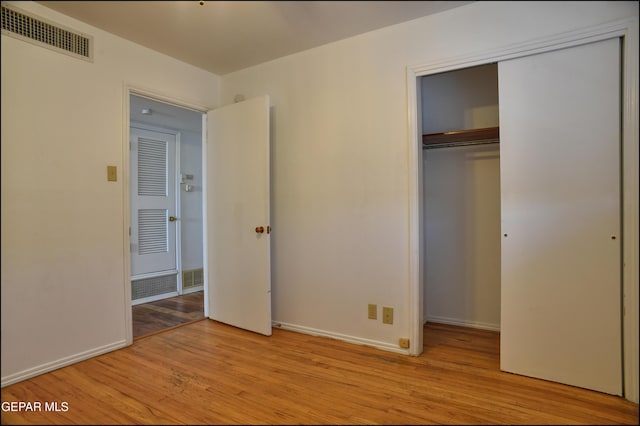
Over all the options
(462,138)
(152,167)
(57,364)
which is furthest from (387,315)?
(152,167)

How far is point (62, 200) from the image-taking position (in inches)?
93.9

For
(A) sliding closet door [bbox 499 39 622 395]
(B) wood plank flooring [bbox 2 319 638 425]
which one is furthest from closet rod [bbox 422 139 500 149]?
(B) wood plank flooring [bbox 2 319 638 425]

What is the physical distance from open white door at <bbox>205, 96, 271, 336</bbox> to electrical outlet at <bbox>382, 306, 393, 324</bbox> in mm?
959

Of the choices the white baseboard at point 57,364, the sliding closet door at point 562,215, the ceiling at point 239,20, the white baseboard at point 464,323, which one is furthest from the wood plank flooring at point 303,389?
the ceiling at point 239,20

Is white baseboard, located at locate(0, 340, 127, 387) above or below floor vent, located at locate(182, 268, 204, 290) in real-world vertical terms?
below

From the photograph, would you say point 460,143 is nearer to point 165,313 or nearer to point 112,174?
point 112,174

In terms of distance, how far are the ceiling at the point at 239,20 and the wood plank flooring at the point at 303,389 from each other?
236 centimetres

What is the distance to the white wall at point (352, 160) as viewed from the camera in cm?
241

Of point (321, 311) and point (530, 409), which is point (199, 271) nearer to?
point (321, 311)

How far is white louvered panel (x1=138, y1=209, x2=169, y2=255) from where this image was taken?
4.25 m

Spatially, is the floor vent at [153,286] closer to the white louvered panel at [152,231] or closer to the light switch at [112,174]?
the white louvered panel at [152,231]

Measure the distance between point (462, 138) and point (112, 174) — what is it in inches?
112

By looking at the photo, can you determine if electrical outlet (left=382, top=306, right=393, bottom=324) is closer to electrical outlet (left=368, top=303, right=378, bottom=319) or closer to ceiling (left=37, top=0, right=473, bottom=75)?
electrical outlet (left=368, top=303, right=378, bottom=319)

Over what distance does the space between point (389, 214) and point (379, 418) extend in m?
1.34
